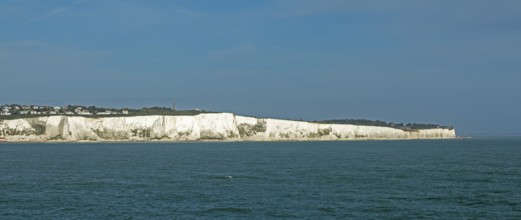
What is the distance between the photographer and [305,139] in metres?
148

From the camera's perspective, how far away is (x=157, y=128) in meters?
126

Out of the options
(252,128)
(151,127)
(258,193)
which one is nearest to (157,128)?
(151,127)

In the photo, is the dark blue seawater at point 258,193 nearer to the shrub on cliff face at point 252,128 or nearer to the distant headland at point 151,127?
the distant headland at point 151,127

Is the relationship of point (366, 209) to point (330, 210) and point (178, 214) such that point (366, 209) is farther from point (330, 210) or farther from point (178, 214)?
point (178, 214)

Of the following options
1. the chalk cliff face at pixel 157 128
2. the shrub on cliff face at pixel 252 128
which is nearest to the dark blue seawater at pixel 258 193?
the chalk cliff face at pixel 157 128

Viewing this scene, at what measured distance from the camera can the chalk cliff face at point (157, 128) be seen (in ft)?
385

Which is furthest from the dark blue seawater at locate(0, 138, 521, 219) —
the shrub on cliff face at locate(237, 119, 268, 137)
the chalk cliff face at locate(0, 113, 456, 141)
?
the shrub on cliff face at locate(237, 119, 268, 137)

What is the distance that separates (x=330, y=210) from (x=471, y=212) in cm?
602

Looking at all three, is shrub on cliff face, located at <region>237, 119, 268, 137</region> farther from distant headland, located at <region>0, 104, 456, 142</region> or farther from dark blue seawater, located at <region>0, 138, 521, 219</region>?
dark blue seawater, located at <region>0, 138, 521, 219</region>

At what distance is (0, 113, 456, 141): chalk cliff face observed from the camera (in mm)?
117375

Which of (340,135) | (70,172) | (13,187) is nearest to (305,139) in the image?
(340,135)

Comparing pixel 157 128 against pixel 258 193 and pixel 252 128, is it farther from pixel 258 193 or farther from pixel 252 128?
pixel 258 193

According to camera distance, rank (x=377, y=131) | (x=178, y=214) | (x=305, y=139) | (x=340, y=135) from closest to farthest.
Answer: (x=178, y=214), (x=305, y=139), (x=340, y=135), (x=377, y=131)

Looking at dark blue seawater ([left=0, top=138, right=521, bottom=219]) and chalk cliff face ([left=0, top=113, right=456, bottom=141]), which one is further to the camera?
chalk cliff face ([left=0, top=113, right=456, bottom=141])
